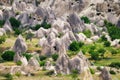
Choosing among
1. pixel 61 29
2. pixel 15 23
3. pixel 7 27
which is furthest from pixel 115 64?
pixel 15 23

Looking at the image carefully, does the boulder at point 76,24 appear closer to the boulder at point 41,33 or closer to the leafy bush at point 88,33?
the leafy bush at point 88,33

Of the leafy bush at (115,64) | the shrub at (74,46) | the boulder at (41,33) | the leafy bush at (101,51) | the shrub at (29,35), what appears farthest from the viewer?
the boulder at (41,33)

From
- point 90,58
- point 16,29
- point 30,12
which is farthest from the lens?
point 30,12

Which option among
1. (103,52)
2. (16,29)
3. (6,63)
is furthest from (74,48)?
(16,29)

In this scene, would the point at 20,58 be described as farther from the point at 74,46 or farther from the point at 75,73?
the point at 74,46

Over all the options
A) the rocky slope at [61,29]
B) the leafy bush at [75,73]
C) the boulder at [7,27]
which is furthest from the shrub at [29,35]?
the leafy bush at [75,73]

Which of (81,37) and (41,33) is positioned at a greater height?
(41,33)

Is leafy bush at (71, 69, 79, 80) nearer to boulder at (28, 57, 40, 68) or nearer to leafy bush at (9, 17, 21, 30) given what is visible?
boulder at (28, 57, 40, 68)

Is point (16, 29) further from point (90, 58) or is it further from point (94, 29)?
point (90, 58)
